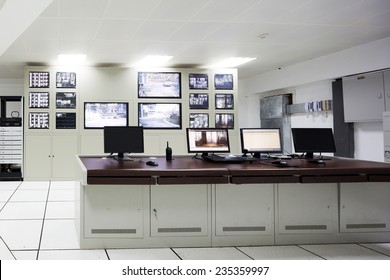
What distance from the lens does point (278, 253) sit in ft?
10.1

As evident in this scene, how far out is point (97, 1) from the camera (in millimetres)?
4270

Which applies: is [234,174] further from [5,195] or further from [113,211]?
[5,195]

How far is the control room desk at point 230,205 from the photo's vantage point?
3084 millimetres

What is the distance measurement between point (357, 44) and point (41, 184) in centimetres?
689

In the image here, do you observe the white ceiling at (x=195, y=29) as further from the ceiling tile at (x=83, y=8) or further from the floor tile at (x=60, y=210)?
the floor tile at (x=60, y=210)

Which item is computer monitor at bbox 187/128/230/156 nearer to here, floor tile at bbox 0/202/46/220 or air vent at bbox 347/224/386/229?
air vent at bbox 347/224/386/229

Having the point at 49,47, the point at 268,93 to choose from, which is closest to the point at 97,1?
the point at 49,47

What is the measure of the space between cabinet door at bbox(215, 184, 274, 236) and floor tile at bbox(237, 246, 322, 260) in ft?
0.54

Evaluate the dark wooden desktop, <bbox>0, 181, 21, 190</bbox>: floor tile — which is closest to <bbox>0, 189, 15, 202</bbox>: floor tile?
<bbox>0, 181, 21, 190</bbox>: floor tile

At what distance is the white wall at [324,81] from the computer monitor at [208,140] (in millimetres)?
3805

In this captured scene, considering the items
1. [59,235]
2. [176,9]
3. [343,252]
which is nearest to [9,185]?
[59,235]

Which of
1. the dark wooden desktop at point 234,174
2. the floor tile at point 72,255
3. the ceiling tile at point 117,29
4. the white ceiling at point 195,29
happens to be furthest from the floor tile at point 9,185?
the dark wooden desktop at point 234,174

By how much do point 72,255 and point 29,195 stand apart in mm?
3316

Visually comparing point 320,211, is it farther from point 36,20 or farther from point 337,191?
point 36,20
